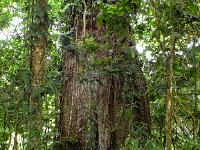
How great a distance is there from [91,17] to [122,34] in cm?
143

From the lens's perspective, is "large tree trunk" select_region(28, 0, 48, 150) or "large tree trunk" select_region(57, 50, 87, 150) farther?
"large tree trunk" select_region(57, 50, 87, 150)

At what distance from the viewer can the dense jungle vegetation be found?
2.55 meters

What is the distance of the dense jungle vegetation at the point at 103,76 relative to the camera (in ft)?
8.36

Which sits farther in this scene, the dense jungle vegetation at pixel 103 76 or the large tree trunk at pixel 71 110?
the large tree trunk at pixel 71 110

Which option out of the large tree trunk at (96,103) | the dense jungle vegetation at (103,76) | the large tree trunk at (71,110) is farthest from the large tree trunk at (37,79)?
the large tree trunk at (71,110)

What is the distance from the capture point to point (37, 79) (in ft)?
9.00

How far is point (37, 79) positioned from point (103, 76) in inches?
38.1

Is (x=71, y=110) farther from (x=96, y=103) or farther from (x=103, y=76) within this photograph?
(x=103, y=76)

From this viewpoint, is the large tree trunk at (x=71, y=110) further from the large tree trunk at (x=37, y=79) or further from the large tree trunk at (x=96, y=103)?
the large tree trunk at (x=37, y=79)

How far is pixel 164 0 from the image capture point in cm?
258

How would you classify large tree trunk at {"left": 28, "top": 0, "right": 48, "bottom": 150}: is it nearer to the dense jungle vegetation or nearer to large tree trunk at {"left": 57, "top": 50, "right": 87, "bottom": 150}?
the dense jungle vegetation

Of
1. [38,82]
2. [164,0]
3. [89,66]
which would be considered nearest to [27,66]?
[38,82]

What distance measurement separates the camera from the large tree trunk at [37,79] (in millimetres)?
2631

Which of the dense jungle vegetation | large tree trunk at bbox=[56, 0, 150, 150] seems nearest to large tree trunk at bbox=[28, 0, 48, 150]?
the dense jungle vegetation
